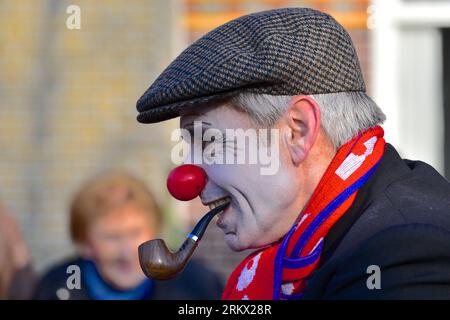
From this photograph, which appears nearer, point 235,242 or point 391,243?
point 391,243

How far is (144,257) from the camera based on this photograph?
6.61 feet

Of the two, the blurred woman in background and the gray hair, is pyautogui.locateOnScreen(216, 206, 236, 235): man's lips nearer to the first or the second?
the gray hair

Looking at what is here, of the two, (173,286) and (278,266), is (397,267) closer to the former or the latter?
(278,266)

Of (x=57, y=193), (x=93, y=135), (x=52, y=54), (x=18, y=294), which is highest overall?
(x=52, y=54)

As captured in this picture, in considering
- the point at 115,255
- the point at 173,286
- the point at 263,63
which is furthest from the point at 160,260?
the point at 115,255

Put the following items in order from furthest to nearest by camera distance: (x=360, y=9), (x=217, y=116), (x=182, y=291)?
(x=360, y=9), (x=182, y=291), (x=217, y=116)

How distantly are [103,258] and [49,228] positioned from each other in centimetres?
163

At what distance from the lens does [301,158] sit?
6.47ft

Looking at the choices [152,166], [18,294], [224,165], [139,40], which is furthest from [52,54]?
[224,165]

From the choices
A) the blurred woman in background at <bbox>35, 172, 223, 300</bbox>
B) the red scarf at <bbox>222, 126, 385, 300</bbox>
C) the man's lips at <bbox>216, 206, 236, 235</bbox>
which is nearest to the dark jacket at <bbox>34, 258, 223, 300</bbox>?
the blurred woman in background at <bbox>35, 172, 223, 300</bbox>

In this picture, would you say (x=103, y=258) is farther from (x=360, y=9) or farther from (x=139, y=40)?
(x=360, y=9)

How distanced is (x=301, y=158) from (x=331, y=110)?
0.39ft

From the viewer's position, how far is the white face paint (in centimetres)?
198

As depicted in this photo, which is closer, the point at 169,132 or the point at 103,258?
the point at 103,258
